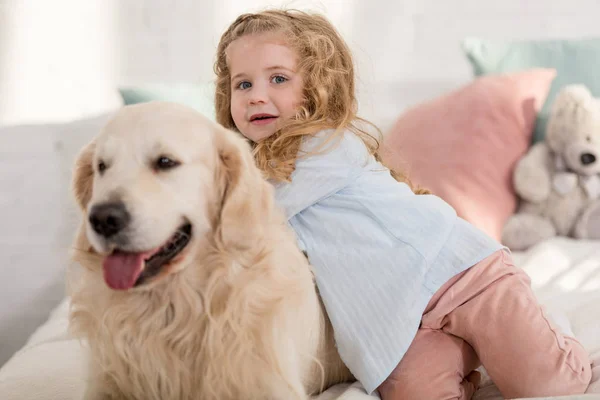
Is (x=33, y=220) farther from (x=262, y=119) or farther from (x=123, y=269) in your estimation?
(x=123, y=269)

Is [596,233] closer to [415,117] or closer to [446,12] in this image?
[415,117]

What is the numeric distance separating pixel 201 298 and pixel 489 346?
0.53 metres

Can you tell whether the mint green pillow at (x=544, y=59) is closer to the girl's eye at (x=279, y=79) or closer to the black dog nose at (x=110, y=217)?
the girl's eye at (x=279, y=79)

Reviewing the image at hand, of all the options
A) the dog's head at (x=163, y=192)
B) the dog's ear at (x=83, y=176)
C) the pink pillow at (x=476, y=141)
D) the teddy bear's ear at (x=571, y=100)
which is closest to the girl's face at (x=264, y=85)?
the dog's head at (x=163, y=192)

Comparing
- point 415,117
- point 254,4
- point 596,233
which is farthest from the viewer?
point 254,4

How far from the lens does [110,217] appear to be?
2.92ft

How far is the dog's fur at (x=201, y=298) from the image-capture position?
1.01 meters

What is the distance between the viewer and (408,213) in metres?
1.29

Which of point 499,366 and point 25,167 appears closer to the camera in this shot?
point 499,366

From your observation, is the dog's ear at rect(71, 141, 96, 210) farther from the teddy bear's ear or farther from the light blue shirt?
the teddy bear's ear

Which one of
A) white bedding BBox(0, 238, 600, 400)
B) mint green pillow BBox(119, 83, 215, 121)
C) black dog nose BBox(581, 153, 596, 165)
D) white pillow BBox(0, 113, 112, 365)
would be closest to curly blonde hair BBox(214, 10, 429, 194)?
white bedding BBox(0, 238, 600, 400)

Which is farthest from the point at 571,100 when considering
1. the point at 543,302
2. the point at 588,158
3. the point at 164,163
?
the point at 164,163

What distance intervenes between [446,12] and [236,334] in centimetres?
234

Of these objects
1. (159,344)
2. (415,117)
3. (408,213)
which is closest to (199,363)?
(159,344)
